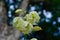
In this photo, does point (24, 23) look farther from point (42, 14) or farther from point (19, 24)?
point (42, 14)

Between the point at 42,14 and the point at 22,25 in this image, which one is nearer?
the point at 22,25

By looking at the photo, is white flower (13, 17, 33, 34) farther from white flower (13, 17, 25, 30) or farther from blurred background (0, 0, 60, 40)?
blurred background (0, 0, 60, 40)

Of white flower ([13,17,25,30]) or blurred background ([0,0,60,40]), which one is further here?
blurred background ([0,0,60,40])

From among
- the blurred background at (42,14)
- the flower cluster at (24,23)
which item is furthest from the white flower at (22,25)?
the blurred background at (42,14)

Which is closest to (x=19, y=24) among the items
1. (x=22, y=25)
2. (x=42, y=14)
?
(x=22, y=25)

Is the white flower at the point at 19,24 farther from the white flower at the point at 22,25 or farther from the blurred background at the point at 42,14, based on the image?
the blurred background at the point at 42,14

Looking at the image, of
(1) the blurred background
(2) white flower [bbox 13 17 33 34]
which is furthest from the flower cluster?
(1) the blurred background

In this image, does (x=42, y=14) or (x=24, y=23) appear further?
(x=42, y=14)

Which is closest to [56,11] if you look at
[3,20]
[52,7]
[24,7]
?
[52,7]
